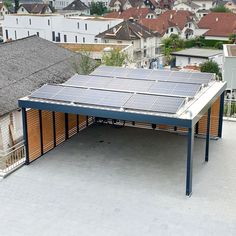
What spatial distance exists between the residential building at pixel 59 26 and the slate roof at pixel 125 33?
4.25 m

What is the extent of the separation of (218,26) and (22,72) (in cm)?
5180

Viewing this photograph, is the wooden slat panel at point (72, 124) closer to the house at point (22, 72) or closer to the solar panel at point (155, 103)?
the house at point (22, 72)

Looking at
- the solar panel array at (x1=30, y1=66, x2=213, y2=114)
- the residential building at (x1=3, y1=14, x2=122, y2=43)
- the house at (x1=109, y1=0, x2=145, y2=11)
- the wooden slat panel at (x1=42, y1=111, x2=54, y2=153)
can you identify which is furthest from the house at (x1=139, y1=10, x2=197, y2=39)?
the wooden slat panel at (x1=42, y1=111, x2=54, y2=153)

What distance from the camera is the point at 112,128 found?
18.7 m

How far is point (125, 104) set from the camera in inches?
527

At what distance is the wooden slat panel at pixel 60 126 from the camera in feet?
54.0

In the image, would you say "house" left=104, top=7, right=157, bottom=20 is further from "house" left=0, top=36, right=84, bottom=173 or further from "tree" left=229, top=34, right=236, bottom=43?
"house" left=0, top=36, right=84, bottom=173

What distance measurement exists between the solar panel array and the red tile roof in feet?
166

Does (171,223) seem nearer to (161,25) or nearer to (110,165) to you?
(110,165)

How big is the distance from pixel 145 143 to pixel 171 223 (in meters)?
5.66

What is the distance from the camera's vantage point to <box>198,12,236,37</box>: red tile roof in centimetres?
6556

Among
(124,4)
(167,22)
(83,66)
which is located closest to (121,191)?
(83,66)

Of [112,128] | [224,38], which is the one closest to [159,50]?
[224,38]

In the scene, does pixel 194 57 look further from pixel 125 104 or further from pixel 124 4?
pixel 124 4
